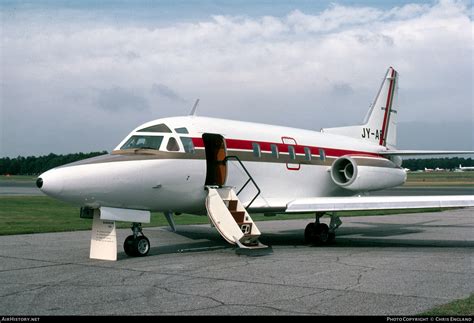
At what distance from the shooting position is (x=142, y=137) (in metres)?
13.8

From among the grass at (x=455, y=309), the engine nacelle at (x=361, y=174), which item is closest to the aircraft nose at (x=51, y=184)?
the grass at (x=455, y=309)

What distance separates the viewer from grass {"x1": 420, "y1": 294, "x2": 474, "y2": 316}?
23.7 ft

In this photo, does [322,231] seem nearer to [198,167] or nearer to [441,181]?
[198,167]

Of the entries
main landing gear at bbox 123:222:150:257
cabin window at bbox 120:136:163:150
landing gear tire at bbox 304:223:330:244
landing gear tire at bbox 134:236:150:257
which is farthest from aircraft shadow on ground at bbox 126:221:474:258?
cabin window at bbox 120:136:163:150

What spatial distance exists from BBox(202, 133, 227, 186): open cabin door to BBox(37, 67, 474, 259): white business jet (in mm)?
26

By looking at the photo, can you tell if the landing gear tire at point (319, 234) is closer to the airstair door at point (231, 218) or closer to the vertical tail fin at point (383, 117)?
the airstair door at point (231, 218)

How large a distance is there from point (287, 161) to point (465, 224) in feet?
36.2

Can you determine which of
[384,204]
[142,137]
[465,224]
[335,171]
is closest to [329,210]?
[384,204]

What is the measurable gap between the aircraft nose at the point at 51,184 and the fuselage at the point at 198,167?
2 cm

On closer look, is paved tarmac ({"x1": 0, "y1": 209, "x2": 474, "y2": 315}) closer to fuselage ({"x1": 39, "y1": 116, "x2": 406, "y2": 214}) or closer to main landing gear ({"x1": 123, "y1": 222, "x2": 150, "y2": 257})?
main landing gear ({"x1": 123, "y1": 222, "x2": 150, "y2": 257})

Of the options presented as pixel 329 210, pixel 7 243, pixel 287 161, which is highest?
pixel 287 161

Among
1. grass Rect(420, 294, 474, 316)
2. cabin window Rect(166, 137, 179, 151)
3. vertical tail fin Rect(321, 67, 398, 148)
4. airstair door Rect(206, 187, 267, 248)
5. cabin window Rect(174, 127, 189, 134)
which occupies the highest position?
vertical tail fin Rect(321, 67, 398, 148)

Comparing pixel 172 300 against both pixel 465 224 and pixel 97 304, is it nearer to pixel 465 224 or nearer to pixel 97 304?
pixel 97 304

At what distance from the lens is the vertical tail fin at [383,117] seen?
21750 millimetres
